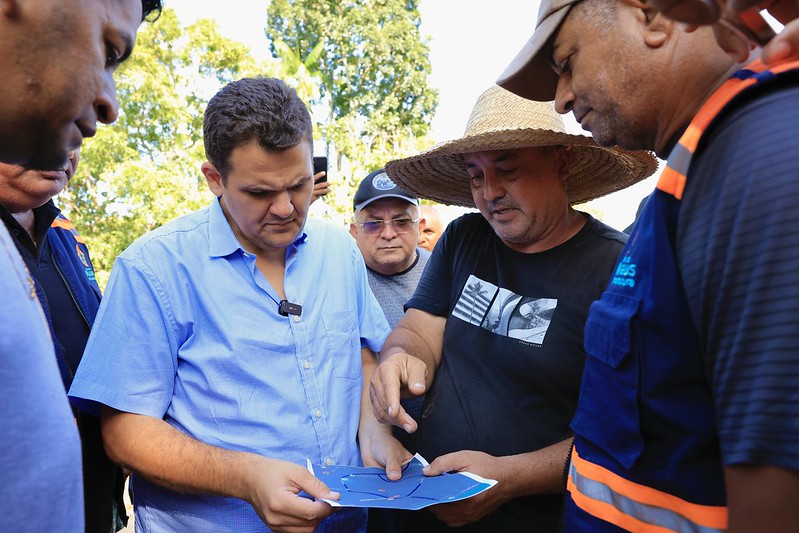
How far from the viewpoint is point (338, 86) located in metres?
19.0

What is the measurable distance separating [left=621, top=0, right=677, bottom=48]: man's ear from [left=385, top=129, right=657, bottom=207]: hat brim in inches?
35.3

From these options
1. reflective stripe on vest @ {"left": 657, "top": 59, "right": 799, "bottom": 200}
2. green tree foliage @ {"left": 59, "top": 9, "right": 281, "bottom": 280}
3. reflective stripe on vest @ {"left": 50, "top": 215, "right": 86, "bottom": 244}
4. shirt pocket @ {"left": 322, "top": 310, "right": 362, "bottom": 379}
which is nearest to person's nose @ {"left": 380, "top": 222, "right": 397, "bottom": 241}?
shirt pocket @ {"left": 322, "top": 310, "right": 362, "bottom": 379}

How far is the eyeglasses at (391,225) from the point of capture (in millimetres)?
4047

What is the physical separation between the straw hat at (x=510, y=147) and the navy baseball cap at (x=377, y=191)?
103 centimetres

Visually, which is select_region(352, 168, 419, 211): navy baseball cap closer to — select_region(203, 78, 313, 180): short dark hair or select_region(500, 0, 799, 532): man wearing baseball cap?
select_region(203, 78, 313, 180): short dark hair

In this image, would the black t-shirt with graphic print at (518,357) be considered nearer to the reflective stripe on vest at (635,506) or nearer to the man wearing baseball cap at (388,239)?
the reflective stripe on vest at (635,506)

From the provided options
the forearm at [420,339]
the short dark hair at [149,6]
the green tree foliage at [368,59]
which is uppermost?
the green tree foliage at [368,59]

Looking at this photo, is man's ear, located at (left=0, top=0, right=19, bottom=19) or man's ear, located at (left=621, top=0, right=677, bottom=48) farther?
man's ear, located at (left=621, top=0, right=677, bottom=48)

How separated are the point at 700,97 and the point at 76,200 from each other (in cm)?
1288

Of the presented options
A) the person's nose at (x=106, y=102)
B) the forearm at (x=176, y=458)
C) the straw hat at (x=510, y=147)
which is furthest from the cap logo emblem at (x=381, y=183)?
the person's nose at (x=106, y=102)

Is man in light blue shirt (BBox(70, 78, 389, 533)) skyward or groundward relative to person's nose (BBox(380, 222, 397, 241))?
groundward

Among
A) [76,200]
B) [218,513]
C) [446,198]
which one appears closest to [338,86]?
[76,200]

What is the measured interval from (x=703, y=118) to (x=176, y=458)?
178 cm

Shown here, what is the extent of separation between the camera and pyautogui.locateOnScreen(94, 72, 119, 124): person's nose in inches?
40.8
